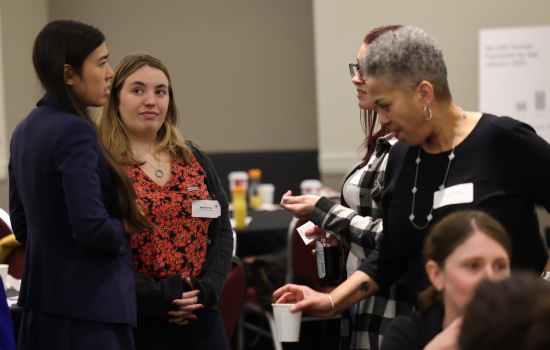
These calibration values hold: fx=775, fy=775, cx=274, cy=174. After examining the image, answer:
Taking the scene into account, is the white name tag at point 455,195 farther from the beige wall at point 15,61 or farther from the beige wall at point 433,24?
the beige wall at point 15,61

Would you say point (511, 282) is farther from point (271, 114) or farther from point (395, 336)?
point (271, 114)

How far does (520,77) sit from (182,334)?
15.0ft

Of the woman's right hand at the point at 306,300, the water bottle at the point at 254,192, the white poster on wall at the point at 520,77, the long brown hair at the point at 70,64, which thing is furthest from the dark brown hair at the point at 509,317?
the white poster on wall at the point at 520,77

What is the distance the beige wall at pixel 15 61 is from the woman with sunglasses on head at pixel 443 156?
Answer: 17.6 ft

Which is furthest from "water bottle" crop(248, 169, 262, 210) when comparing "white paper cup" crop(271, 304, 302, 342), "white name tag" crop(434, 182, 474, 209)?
"white name tag" crop(434, 182, 474, 209)

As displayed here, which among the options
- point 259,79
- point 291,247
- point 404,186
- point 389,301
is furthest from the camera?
point 259,79

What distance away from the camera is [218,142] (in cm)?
771

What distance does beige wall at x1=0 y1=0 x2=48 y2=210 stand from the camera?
22.0 feet

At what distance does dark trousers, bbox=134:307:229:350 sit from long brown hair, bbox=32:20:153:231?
356 mm

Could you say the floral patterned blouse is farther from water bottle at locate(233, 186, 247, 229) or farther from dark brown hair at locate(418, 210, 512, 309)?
water bottle at locate(233, 186, 247, 229)

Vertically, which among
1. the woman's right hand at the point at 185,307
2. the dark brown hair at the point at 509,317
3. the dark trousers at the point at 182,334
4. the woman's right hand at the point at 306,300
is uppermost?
the dark brown hair at the point at 509,317

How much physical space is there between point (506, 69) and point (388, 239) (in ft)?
14.8

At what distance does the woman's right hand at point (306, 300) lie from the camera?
6.36 ft

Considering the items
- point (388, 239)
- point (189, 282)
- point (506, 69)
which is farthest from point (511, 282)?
point (506, 69)
